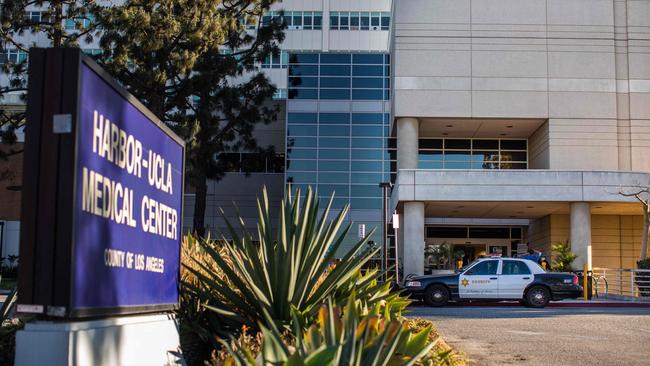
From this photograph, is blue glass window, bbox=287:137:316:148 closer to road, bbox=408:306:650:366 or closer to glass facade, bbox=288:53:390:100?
glass facade, bbox=288:53:390:100

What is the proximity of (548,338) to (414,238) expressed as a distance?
2336 cm

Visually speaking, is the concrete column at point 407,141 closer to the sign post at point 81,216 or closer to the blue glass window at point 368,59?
the blue glass window at point 368,59

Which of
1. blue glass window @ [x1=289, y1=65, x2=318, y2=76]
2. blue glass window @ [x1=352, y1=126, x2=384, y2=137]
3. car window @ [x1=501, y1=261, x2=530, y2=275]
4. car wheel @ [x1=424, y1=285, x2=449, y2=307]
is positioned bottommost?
car wheel @ [x1=424, y1=285, x2=449, y2=307]

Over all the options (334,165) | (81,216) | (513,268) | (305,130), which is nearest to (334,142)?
(334,165)

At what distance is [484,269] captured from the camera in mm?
22734

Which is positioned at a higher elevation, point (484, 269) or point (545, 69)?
point (545, 69)

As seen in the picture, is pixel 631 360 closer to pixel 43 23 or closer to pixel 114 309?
pixel 114 309

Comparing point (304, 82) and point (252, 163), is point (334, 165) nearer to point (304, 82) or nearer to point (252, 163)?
point (304, 82)

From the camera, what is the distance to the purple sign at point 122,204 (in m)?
4.16

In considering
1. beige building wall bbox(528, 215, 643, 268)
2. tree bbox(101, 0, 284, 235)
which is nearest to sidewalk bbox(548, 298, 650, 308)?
beige building wall bbox(528, 215, 643, 268)

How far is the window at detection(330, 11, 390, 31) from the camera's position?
51562 millimetres

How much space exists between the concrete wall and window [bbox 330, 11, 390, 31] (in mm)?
13176

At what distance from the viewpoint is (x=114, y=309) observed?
4.68m

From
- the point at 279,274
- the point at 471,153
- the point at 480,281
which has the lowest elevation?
the point at 480,281
